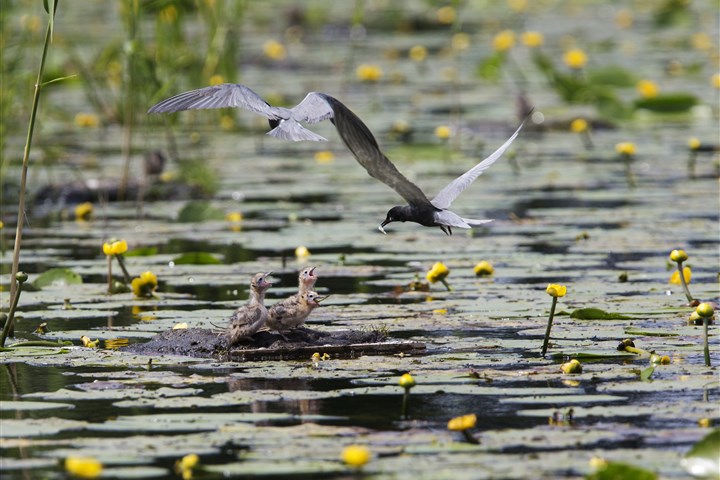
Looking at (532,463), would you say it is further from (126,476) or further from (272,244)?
(272,244)

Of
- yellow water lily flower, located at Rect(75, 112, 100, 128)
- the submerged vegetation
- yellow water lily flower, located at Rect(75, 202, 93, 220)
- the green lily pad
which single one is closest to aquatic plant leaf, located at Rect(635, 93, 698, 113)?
the submerged vegetation

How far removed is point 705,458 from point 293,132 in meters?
1.48

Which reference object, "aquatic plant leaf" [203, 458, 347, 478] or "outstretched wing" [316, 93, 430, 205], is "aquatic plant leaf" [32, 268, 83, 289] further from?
"aquatic plant leaf" [203, 458, 347, 478]

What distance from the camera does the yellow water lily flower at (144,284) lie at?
5.82 metres

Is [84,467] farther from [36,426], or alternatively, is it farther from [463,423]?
[463,423]

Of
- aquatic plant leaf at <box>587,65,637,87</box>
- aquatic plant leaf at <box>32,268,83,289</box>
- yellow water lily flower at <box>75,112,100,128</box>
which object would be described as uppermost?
aquatic plant leaf at <box>587,65,637,87</box>

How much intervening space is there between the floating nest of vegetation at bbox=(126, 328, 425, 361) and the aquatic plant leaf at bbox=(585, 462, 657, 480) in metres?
1.63

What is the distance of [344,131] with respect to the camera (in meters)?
3.85

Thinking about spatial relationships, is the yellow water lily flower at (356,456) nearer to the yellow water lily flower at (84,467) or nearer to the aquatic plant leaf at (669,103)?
the yellow water lily flower at (84,467)

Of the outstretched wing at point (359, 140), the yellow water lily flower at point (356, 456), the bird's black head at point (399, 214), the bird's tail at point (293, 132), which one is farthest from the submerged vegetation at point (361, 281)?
the bird's tail at point (293, 132)

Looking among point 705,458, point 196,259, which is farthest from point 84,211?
point 705,458

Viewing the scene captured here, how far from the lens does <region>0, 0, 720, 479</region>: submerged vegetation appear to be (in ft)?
12.2

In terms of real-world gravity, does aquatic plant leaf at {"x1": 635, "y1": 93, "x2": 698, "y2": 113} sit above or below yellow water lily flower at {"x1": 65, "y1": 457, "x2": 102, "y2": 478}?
above

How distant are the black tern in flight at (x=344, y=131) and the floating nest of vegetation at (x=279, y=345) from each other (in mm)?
484
